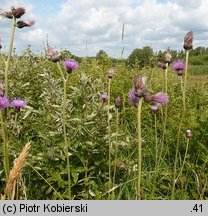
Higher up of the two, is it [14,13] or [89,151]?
[14,13]

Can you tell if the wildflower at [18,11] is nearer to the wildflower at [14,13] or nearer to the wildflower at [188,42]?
the wildflower at [14,13]

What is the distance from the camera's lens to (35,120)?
320 cm

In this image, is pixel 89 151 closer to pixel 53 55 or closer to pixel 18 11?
pixel 53 55

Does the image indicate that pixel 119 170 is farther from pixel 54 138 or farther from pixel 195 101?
pixel 195 101

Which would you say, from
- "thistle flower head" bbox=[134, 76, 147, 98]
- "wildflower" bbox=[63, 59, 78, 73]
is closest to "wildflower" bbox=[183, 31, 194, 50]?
"wildflower" bbox=[63, 59, 78, 73]

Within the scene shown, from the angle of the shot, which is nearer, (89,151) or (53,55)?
(53,55)

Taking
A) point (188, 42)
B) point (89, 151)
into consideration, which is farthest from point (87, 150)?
point (188, 42)

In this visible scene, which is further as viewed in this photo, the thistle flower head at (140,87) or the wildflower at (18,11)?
the wildflower at (18,11)

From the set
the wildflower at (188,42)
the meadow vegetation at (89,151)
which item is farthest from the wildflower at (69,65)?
the wildflower at (188,42)

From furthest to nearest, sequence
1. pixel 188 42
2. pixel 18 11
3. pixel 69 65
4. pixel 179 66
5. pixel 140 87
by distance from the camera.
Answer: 1. pixel 179 66
2. pixel 188 42
3. pixel 69 65
4. pixel 18 11
5. pixel 140 87

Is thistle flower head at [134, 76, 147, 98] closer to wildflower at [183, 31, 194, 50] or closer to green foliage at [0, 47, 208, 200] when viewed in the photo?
green foliage at [0, 47, 208, 200]

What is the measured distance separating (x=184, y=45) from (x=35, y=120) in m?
1.26

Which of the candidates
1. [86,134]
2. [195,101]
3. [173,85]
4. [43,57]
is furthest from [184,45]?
[43,57]

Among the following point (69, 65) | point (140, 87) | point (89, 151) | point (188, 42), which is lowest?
point (89, 151)
